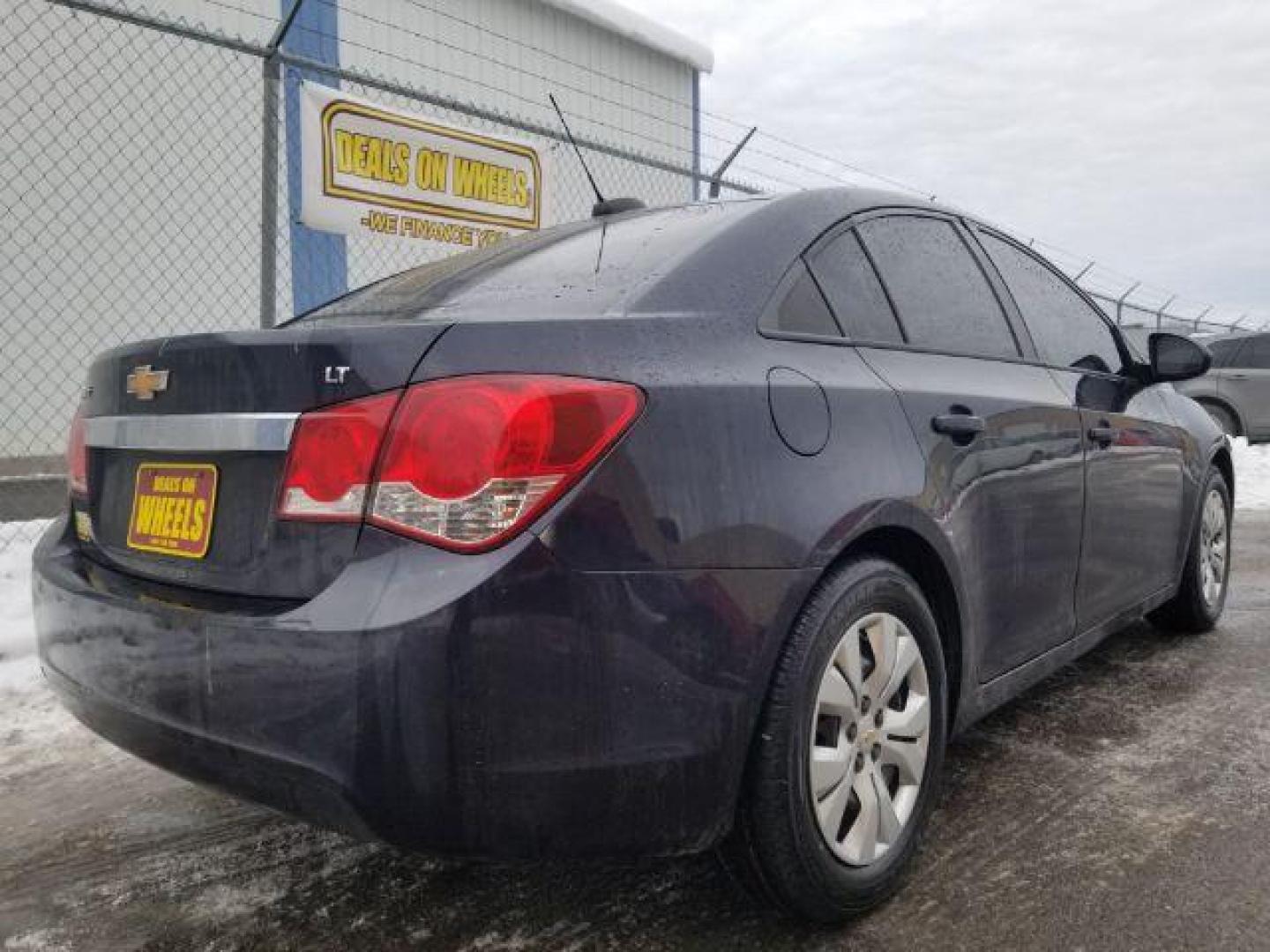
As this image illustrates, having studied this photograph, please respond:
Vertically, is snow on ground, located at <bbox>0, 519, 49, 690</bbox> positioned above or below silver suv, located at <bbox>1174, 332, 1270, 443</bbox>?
below

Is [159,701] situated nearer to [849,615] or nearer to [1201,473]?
[849,615]

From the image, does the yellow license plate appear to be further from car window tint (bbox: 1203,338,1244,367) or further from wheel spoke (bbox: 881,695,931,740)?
car window tint (bbox: 1203,338,1244,367)

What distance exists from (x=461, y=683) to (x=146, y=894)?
1.18m

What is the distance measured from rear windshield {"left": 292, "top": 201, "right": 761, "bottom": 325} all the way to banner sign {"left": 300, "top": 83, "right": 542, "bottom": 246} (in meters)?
2.71

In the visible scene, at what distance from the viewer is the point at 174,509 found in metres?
1.89

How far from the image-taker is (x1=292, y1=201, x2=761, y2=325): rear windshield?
193cm

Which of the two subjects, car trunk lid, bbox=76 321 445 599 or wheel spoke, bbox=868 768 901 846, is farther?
wheel spoke, bbox=868 768 901 846

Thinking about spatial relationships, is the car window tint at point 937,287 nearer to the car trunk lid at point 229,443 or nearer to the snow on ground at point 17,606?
the car trunk lid at point 229,443

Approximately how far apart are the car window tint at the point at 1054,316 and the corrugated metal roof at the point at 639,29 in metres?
8.08

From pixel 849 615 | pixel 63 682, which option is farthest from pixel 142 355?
pixel 849 615

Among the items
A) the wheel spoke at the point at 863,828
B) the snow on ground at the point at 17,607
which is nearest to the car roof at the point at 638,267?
the wheel spoke at the point at 863,828

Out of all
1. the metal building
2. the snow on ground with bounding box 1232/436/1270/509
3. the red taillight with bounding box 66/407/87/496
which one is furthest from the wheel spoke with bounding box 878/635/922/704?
the snow on ground with bounding box 1232/436/1270/509

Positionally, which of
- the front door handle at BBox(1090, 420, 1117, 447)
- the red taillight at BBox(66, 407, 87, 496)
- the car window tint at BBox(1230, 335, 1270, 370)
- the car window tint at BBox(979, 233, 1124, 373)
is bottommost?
the red taillight at BBox(66, 407, 87, 496)

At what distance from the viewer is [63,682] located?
204 cm
